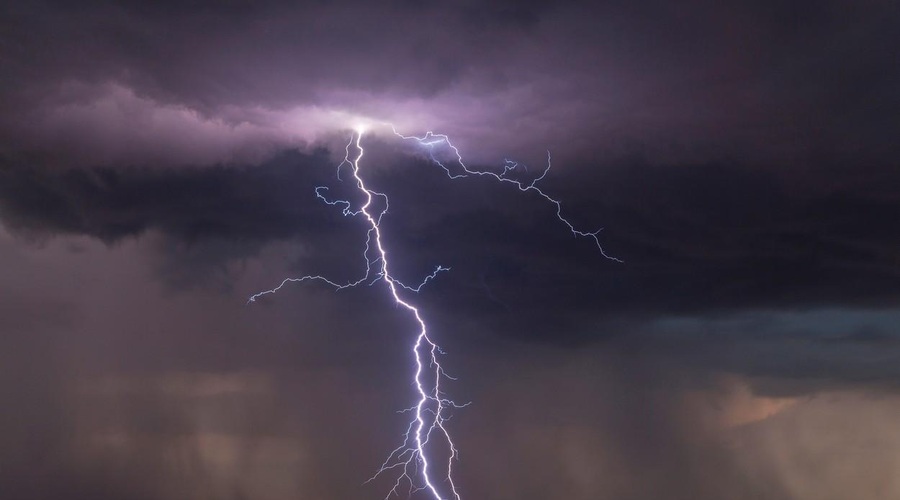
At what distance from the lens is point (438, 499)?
20.6 metres

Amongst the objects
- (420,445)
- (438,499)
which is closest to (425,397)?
(420,445)

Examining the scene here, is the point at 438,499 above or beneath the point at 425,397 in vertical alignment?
beneath

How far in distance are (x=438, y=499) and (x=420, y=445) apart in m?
1.56

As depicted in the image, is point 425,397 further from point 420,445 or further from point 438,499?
point 438,499

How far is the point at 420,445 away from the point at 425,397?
127 centimetres

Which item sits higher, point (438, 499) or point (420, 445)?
point (420, 445)

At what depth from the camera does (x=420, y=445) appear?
70.5 feet

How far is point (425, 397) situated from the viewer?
856 inches
